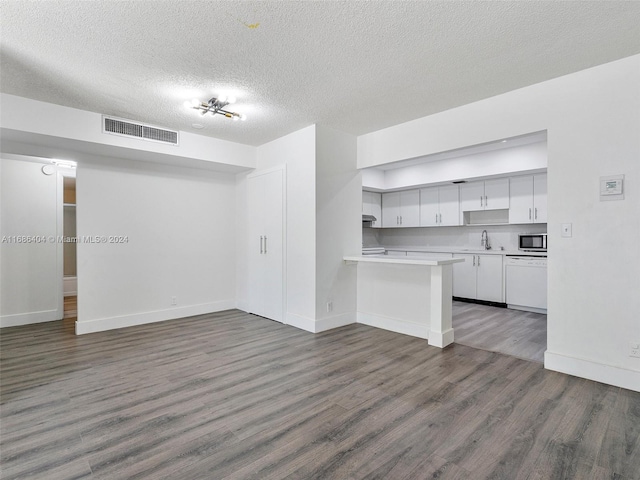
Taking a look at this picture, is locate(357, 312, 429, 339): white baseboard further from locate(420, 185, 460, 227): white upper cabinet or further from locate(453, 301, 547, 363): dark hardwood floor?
locate(420, 185, 460, 227): white upper cabinet

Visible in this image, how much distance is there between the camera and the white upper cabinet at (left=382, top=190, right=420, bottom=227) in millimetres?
7277

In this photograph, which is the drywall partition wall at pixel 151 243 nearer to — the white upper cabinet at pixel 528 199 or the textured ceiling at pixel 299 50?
the textured ceiling at pixel 299 50

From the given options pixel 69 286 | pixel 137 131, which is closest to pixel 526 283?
pixel 137 131

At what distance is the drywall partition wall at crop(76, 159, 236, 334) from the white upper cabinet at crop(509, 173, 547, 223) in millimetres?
5031

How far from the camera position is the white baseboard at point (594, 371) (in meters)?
2.67

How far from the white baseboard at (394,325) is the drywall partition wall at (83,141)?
118 inches

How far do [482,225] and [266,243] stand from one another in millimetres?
4315

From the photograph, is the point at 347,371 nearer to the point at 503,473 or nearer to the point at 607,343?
the point at 503,473

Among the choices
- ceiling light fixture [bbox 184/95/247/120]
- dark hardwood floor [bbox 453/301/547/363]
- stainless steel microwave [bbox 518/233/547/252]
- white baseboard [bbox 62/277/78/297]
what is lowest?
dark hardwood floor [bbox 453/301/547/363]

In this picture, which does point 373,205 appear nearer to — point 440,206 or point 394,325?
point 440,206

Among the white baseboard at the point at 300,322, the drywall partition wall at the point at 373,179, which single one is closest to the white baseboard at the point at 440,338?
the white baseboard at the point at 300,322

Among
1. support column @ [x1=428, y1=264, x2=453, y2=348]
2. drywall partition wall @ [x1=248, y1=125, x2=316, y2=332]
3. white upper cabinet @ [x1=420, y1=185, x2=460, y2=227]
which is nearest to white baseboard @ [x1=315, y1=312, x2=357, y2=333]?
drywall partition wall @ [x1=248, y1=125, x2=316, y2=332]

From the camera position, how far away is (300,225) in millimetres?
4473

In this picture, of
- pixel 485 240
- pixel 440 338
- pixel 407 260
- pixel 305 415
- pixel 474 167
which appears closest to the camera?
pixel 305 415
